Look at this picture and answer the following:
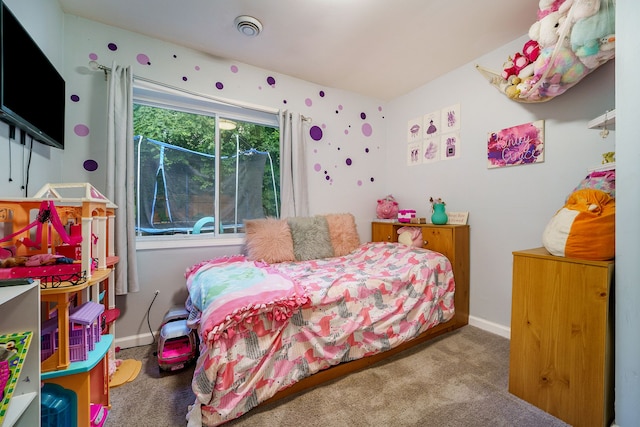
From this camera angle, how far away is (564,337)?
1.32m

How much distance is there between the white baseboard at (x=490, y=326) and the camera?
221 cm

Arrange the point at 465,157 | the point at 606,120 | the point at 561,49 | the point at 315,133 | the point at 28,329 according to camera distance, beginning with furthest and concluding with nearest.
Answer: the point at 315,133 < the point at 465,157 < the point at 561,49 < the point at 606,120 < the point at 28,329

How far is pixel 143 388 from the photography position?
5.14 ft

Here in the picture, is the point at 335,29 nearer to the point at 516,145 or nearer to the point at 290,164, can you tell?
the point at 290,164

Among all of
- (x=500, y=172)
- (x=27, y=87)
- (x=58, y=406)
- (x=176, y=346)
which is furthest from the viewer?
(x=500, y=172)

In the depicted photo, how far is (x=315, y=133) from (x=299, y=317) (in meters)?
2.03

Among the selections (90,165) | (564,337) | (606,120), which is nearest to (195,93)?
(90,165)

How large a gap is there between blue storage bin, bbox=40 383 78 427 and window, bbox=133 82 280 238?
4.55 feet

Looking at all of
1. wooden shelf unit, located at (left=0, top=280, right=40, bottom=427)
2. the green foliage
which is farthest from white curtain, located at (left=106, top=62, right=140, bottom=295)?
wooden shelf unit, located at (left=0, top=280, right=40, bottom=427)

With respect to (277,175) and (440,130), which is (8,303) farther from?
(440,130)

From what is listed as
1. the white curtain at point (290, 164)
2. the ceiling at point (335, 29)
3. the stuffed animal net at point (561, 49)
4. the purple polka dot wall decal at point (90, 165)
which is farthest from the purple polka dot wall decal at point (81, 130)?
the stuffed animal net at point (561, 49)

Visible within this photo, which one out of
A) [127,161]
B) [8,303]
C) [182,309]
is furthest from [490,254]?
[127,161]

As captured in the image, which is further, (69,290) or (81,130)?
(81,130)

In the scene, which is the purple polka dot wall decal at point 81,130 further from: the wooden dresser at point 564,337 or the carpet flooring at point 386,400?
the wooden dresser at point 564,337
